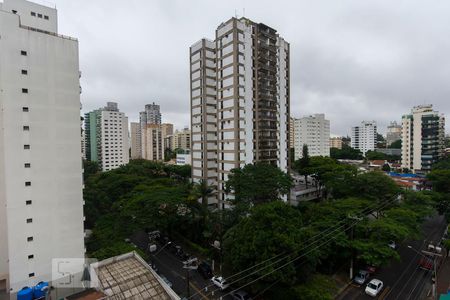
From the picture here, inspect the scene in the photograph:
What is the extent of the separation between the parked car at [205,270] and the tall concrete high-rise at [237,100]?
48.7ft

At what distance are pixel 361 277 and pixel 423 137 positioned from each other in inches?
2712

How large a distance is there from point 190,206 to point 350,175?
26.8 meters

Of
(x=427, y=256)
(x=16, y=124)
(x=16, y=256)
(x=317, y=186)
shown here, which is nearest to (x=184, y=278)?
(x=16, y=256)

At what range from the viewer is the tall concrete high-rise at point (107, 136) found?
85500mm

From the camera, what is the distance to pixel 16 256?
19.3 meters

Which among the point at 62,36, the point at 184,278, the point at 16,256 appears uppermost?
the point at 62,36

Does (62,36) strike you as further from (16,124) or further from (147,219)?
(147,219)

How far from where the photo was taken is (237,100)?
3919cm

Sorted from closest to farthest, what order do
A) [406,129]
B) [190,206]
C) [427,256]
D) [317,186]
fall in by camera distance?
[427,256], [190,206], [317,186], [406,129]

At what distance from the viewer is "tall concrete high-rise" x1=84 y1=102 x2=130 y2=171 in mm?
85500

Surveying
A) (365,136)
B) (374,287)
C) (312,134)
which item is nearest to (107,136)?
(312,134)

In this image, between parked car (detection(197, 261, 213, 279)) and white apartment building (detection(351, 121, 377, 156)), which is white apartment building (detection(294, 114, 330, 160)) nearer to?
white apartment building (detection(351, 121, 377, 156))

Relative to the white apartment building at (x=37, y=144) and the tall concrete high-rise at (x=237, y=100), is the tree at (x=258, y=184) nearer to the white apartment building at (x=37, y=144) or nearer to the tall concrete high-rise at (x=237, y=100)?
the tall concrete high-rise at (x=237, y=100)

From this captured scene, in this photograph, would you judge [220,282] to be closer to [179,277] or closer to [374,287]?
[179,277]
